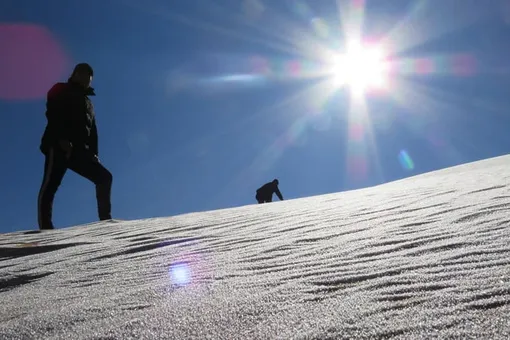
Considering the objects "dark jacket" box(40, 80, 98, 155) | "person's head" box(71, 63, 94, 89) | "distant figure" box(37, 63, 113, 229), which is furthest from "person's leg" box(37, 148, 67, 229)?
"person's head" box(71, 63, 94, 89)

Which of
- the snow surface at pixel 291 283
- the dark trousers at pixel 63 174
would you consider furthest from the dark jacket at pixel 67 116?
the snow surface at pixel 291 283

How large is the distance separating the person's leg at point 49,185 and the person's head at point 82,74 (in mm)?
728

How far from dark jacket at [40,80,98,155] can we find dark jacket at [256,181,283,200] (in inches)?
221

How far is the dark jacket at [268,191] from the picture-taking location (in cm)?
1053

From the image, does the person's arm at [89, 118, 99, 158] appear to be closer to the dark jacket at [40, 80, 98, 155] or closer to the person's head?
the dark jacket at [40, 80, 98, 155]

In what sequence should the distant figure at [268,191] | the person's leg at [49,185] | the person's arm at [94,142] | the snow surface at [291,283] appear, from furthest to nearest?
the distant figure at [268,191], the person's arm at [94,142], the person's leg at [49,185], the snow surface at [291,283]

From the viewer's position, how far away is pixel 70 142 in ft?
16.7

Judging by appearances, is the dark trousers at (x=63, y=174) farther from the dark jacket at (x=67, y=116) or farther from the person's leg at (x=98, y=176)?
the dark jacket at (x=67, y=116)

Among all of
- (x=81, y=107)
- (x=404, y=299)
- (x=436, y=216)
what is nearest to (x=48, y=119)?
(x=81, y=107)

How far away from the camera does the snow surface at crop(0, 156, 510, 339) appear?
3.51 feet

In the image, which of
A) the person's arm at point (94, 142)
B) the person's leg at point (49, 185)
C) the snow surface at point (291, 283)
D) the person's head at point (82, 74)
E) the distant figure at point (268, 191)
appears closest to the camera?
the snow surface at point (291, 283)

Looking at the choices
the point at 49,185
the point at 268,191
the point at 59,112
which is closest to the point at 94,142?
the point at 59,112

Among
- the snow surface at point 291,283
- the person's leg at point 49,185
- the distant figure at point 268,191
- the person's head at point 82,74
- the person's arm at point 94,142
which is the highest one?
the distant figure at point 268,191

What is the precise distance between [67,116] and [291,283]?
13.9 feet
